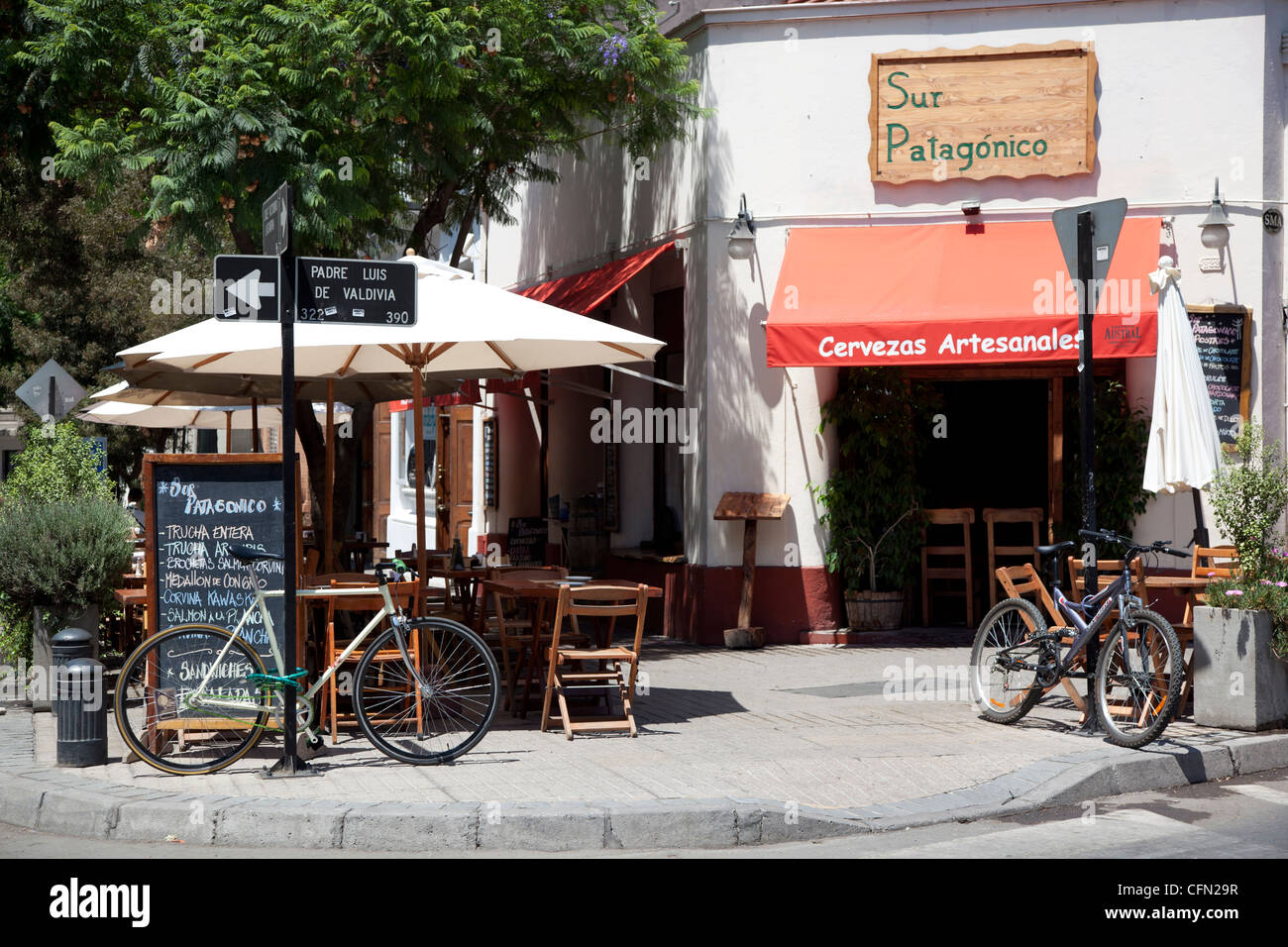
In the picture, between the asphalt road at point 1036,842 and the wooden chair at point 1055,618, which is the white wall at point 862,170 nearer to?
the wooden chair at point 1055,618

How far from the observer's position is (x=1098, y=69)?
1270 centimetres

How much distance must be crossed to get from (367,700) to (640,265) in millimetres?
7052

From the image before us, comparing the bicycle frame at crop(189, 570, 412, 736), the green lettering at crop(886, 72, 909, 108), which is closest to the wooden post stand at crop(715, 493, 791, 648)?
the green lettering at crop(886, 72, 909, 108)

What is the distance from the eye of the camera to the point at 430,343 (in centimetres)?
905

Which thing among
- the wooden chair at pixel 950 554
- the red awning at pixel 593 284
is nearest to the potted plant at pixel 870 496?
the wooden chair at pixel 950 554

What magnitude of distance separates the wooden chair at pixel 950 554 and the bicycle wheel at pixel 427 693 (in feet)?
21.0

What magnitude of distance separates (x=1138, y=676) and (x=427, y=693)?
4123 mm

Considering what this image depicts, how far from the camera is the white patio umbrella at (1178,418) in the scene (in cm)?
935

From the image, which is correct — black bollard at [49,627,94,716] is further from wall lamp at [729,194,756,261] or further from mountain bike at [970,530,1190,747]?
Result: wall lamp at [729,194,756,261]

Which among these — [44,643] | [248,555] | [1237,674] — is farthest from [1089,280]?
[44,643]

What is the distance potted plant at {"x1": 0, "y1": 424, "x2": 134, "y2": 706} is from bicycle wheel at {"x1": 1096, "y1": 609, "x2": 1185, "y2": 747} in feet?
21.8

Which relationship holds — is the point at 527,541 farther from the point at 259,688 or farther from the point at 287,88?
the point at 259,688

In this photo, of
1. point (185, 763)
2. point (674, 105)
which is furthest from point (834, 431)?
point (185, 763)

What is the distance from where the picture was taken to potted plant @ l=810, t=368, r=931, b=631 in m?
12.9
